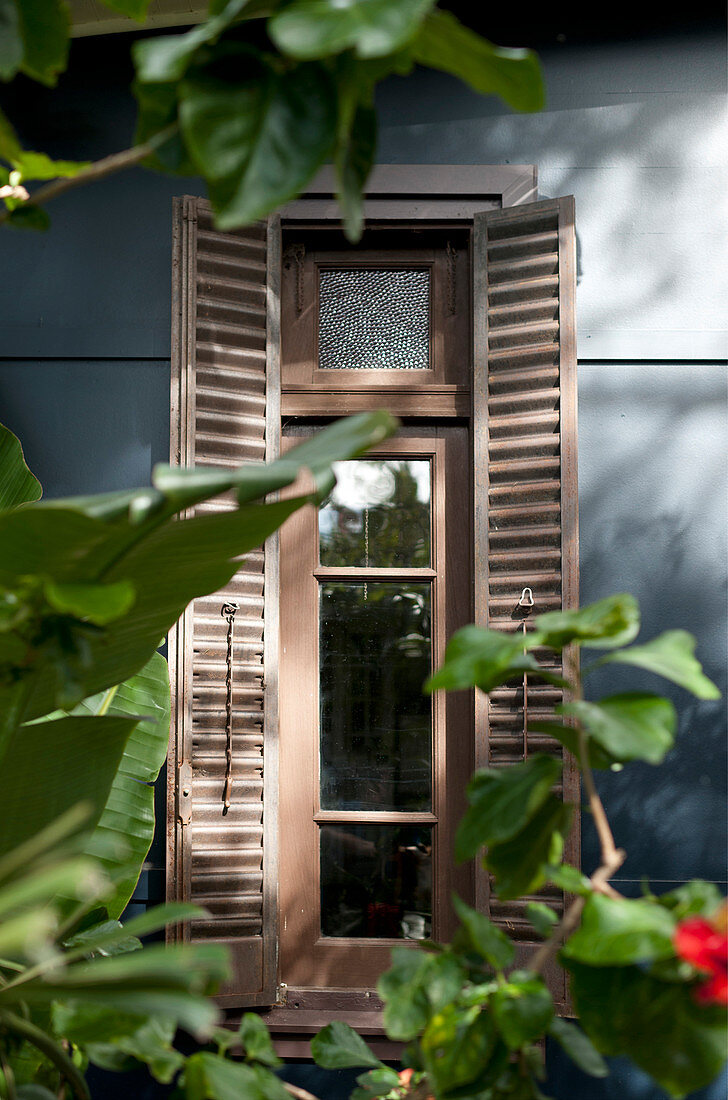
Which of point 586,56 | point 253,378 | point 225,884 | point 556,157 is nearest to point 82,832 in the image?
point 225,884

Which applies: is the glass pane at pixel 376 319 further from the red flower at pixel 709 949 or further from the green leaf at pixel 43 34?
the red flower at pixel 709 949

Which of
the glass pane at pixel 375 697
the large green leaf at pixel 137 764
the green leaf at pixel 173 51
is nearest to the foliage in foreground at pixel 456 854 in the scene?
the green leaf at pixel 173 51

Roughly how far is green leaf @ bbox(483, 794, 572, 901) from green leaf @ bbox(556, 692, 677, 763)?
102mm

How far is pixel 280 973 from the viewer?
2.41m

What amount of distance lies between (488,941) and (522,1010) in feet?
0.20

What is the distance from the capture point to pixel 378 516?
2.56 meters

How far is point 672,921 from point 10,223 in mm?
751

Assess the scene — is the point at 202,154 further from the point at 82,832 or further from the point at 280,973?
the point at 280,973

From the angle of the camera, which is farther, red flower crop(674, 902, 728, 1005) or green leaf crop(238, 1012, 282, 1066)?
green leaf crop(238, 1012, 282, 1066)

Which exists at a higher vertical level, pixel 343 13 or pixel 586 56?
pixel 586 56

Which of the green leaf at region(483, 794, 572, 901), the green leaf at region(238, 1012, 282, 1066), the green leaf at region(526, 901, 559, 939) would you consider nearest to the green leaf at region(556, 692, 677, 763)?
the green leaf at region(483, 794, 572, 901)

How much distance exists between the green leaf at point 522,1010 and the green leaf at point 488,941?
2 cm

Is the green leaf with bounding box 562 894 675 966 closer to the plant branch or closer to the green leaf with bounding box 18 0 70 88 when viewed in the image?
the plant branch

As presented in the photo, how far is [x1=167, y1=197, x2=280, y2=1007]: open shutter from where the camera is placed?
2236 millimetres
